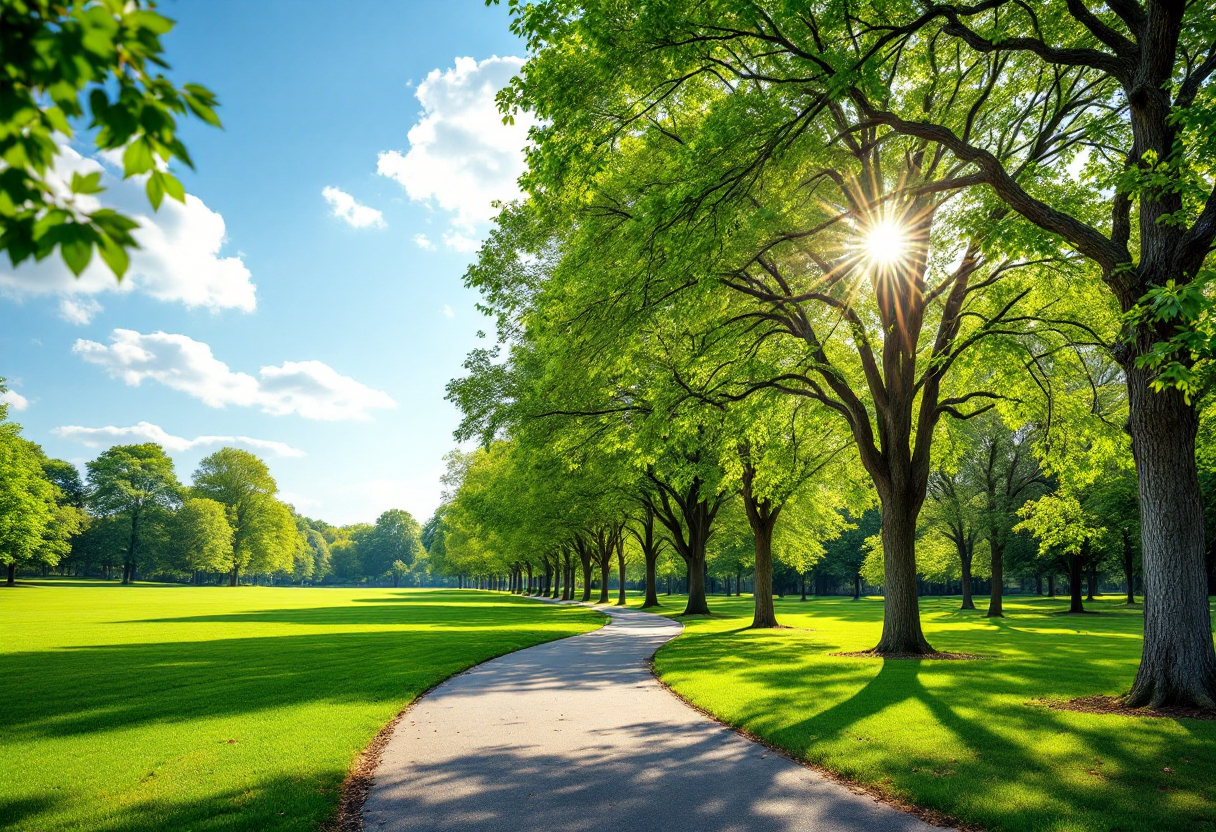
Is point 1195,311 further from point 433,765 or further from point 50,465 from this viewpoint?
point 50,465

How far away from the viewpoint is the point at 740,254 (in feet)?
41.2

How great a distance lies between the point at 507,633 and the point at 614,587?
3783 inches

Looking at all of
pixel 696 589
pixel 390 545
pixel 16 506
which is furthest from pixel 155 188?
pixel 390 545

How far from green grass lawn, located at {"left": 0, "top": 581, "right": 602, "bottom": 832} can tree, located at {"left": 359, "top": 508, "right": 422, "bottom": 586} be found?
151 metres

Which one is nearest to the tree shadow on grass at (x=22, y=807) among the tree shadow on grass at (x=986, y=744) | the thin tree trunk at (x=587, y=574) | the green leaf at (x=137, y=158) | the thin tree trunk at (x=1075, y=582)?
the green leaf at (x=137, y=158)

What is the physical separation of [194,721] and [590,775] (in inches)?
240

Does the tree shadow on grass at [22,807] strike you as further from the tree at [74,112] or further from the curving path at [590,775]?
the tree at [74,112]

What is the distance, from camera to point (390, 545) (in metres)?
166

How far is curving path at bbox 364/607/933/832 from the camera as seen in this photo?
5.66 meters

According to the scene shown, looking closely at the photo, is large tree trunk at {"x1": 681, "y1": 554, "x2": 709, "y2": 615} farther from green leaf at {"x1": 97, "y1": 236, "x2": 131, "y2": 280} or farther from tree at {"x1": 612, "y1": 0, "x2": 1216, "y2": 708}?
green leaf at {"x1": 97, "y1": 236, "x2": 131, "y2": 280}

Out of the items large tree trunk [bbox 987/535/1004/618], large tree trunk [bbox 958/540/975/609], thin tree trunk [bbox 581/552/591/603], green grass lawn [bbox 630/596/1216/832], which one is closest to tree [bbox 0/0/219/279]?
green grass lawn [bbox 630/596/1216/832]

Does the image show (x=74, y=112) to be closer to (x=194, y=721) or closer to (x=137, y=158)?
(x=137, y=158)

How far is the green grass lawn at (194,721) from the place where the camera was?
5.92m

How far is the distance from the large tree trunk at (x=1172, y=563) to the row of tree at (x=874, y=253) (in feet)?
0.11
